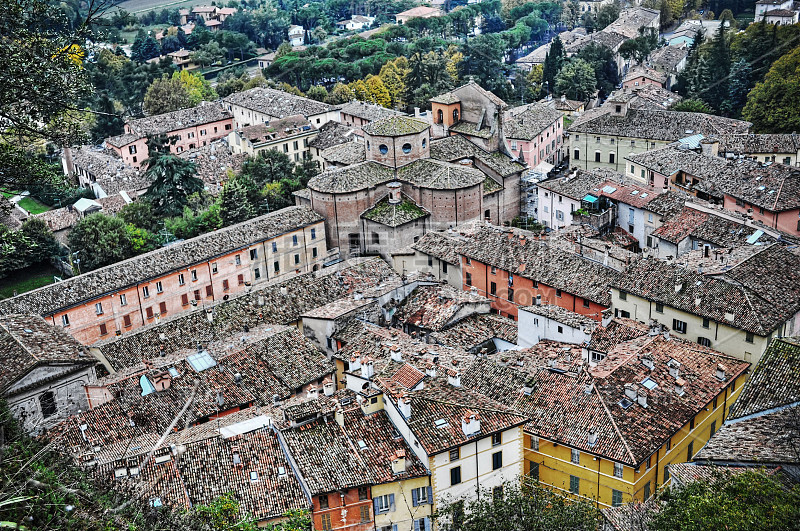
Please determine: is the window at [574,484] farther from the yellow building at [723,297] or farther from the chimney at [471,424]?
the yellow building at [723,297]

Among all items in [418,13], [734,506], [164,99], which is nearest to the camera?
[734,506]

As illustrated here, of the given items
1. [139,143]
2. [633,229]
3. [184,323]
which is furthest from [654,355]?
[139,143]

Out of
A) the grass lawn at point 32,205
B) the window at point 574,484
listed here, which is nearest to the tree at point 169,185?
the grass lawn at point 32,205

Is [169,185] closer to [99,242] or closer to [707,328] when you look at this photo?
[99,242]

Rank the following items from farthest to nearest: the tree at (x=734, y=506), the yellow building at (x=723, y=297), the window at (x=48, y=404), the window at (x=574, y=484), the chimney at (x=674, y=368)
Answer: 1. the yellow building at (x=723, y=297)
2. the window at (x=48, y=404)
3. the chimney at (x=674, y=368)
4. the window at (x=574, y=484)
5. the tree at (x=734, y=506)

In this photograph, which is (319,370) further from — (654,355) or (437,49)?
(437,49)

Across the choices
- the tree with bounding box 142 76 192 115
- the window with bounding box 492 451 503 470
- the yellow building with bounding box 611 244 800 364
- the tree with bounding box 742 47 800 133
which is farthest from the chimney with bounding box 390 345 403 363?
the tree with bounding box 142 76 192 115

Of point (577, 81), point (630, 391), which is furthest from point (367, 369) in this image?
point (577, 81)
